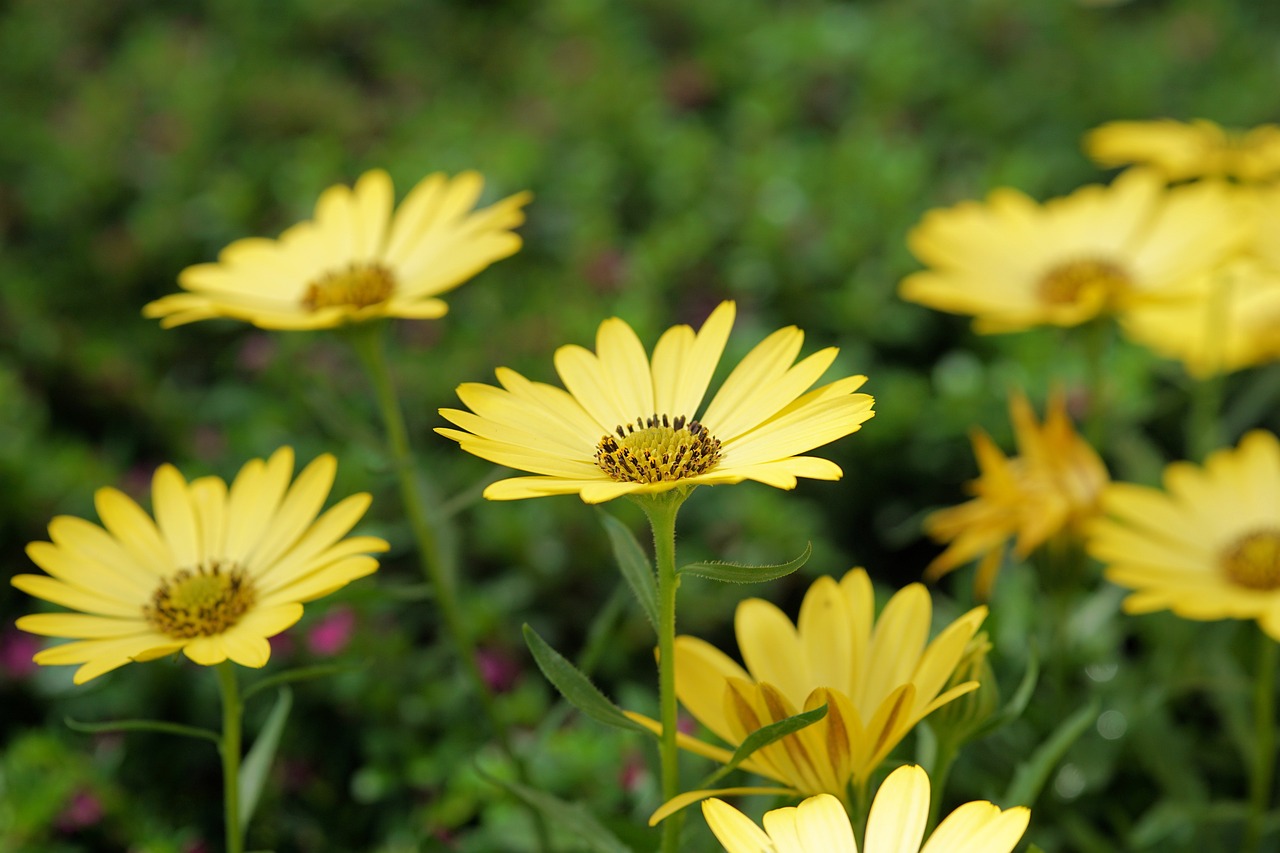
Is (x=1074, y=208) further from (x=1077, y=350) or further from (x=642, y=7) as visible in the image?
(x=642, y=7)

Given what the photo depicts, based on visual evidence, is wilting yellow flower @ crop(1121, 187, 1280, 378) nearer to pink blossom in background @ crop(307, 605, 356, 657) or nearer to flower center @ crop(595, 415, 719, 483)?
flower center @ crop(595, 415, 719, 483)

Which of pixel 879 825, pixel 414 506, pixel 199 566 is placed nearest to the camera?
pixel 879 825

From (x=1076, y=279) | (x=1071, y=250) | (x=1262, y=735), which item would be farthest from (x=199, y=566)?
(x=1071, y=250)

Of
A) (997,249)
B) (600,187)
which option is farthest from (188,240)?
(997,249)

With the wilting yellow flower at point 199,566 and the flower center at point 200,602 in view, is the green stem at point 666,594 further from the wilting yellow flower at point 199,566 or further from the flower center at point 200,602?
the flower center at point 200,602

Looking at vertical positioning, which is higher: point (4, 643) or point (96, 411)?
point (96, 411)

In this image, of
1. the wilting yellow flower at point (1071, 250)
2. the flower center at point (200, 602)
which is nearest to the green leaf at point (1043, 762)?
the wilting yellow flower at point (1071, 250)

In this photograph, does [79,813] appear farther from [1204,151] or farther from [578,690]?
[1204,151]
